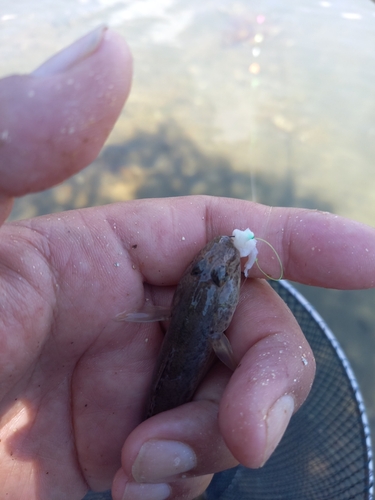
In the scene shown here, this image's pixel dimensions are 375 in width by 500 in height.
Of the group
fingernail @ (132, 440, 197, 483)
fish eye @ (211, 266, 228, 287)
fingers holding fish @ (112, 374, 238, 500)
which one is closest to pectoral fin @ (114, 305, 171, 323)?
fish eye @ (211, 266, 228, 287)

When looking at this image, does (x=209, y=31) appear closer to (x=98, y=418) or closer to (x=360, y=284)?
(x=360, y=284)

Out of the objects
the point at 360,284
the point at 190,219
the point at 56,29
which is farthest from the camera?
the point at 56,29

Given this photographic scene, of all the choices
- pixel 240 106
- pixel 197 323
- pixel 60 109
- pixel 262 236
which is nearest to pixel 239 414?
pixel 197 323

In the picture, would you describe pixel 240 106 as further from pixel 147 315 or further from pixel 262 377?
pixel 262 377

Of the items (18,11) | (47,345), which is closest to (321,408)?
(47,345)

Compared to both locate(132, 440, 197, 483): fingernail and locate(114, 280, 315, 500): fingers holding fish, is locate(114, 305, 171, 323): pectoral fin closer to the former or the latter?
locate(114, 280, 315, 500): fingers holding fish
